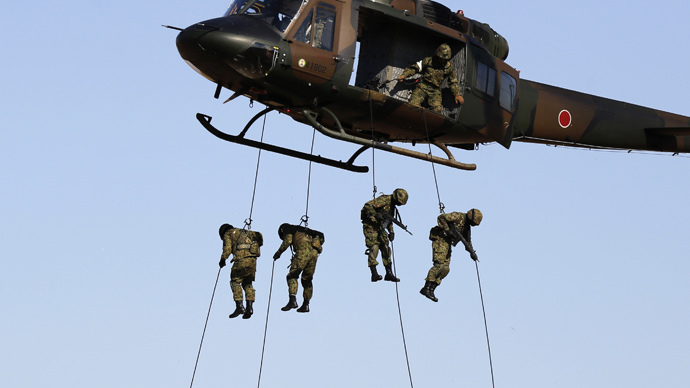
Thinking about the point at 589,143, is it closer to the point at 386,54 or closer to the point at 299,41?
the point at 386,54

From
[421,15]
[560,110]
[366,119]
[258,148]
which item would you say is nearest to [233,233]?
[258,148]

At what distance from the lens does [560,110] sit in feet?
86.3

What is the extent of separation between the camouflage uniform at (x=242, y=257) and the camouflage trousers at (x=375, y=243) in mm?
1906

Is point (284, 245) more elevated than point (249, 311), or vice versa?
point (284, 245)

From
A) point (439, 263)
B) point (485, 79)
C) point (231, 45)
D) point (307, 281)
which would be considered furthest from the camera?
point (485, 79)

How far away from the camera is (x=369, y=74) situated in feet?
76.5

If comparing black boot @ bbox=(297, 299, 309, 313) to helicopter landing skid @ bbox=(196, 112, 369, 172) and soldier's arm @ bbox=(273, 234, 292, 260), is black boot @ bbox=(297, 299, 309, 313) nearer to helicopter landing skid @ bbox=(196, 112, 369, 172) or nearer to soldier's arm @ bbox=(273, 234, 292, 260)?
soldier's arm @ bbox=(273, 234, 292, 260)

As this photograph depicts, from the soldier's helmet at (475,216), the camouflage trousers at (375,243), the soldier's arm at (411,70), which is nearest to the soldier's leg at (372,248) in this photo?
the camouflage trousers at (375,243)

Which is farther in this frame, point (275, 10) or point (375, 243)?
point (375, 243)

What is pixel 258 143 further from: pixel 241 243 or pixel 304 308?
pixel 304 308

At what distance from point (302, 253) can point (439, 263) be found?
2442 mm

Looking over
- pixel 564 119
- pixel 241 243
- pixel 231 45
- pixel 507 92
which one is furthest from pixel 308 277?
pixel 564 119

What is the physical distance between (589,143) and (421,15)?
6.17 metres

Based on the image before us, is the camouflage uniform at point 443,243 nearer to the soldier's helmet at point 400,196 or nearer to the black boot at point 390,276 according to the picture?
the black boot at point 390,276
